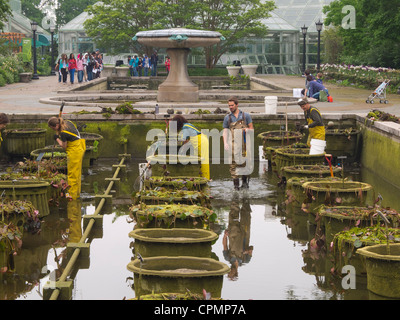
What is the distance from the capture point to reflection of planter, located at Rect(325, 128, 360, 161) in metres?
20.7

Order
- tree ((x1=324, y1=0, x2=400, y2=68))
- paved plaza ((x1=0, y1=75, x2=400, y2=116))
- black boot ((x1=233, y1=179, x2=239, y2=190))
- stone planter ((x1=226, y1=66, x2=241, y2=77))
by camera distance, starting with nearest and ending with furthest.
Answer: black boot ((x1=233, y1=179, x2=239, y2=190)), paved plaza ((x1=0, y1=75, x2=400, y2=116)), tree ((x1=324, y1=0, x2=400, y2=68)), stone planter ((x1=226, y1=66, x2=241, y2=77))

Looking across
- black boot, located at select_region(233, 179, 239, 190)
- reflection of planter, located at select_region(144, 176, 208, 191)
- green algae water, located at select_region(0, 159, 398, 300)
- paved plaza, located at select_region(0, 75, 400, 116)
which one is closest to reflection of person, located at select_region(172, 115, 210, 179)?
green algae water, located at select_region(0, 159, 398, 300)

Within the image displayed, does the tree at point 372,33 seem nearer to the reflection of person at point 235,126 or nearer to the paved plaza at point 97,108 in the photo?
the paved plaza at point 97,108

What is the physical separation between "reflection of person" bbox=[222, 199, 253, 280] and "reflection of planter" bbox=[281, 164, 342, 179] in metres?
0.92

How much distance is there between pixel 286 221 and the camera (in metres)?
13.4

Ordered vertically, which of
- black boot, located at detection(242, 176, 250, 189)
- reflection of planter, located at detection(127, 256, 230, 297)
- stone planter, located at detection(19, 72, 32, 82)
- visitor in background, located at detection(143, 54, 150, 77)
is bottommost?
black boot, located at detection(242, 176, 250, 189)

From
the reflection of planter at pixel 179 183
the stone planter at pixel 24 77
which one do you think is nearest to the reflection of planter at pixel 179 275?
the reflection of planter at pixel 179 183

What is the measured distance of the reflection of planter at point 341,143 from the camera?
2066 cm

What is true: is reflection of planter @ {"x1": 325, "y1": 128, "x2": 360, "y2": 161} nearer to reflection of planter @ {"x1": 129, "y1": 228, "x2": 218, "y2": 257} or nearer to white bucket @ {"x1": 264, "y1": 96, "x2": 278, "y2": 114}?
white bucket @ {"x1": 264, "y1": 96, "x2": 278, "y2": 114}

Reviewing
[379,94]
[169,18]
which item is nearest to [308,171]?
[379,94]

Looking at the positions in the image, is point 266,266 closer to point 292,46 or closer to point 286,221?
point 286,221

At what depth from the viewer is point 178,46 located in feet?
97.9

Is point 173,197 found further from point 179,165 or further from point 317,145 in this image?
point 317,145

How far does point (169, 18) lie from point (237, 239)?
152ft
